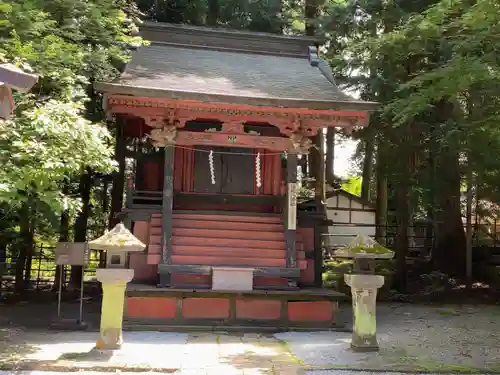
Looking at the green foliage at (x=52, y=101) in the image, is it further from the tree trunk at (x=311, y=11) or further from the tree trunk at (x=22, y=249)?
the tree trunk at (x=311, y=11)

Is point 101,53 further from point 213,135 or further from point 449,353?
point 449,353

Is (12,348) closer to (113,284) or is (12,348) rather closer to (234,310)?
(113,284)

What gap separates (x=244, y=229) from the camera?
33.0 feet

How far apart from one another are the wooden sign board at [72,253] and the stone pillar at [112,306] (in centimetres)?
218

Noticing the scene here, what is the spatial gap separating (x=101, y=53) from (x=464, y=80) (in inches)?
215

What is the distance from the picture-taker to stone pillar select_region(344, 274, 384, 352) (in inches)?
270

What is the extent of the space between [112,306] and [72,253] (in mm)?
2466

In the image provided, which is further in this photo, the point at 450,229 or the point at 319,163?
the point at 319,163

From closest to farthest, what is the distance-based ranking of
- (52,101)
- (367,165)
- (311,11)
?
(52,101), (311,11), (367,165)

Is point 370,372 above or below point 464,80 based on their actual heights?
below

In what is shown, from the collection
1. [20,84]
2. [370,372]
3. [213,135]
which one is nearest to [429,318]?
[370,372]

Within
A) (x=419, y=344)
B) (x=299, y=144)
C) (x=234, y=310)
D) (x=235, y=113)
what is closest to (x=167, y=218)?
(x=234, y=310)

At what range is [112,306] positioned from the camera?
21.9 ft

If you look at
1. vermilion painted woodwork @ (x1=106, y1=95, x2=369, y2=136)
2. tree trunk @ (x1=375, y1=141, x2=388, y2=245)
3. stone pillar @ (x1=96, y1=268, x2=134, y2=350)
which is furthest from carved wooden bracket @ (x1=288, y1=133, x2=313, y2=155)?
tree trunk @ (x1=375, y1=141, x2=388, y2=245)
